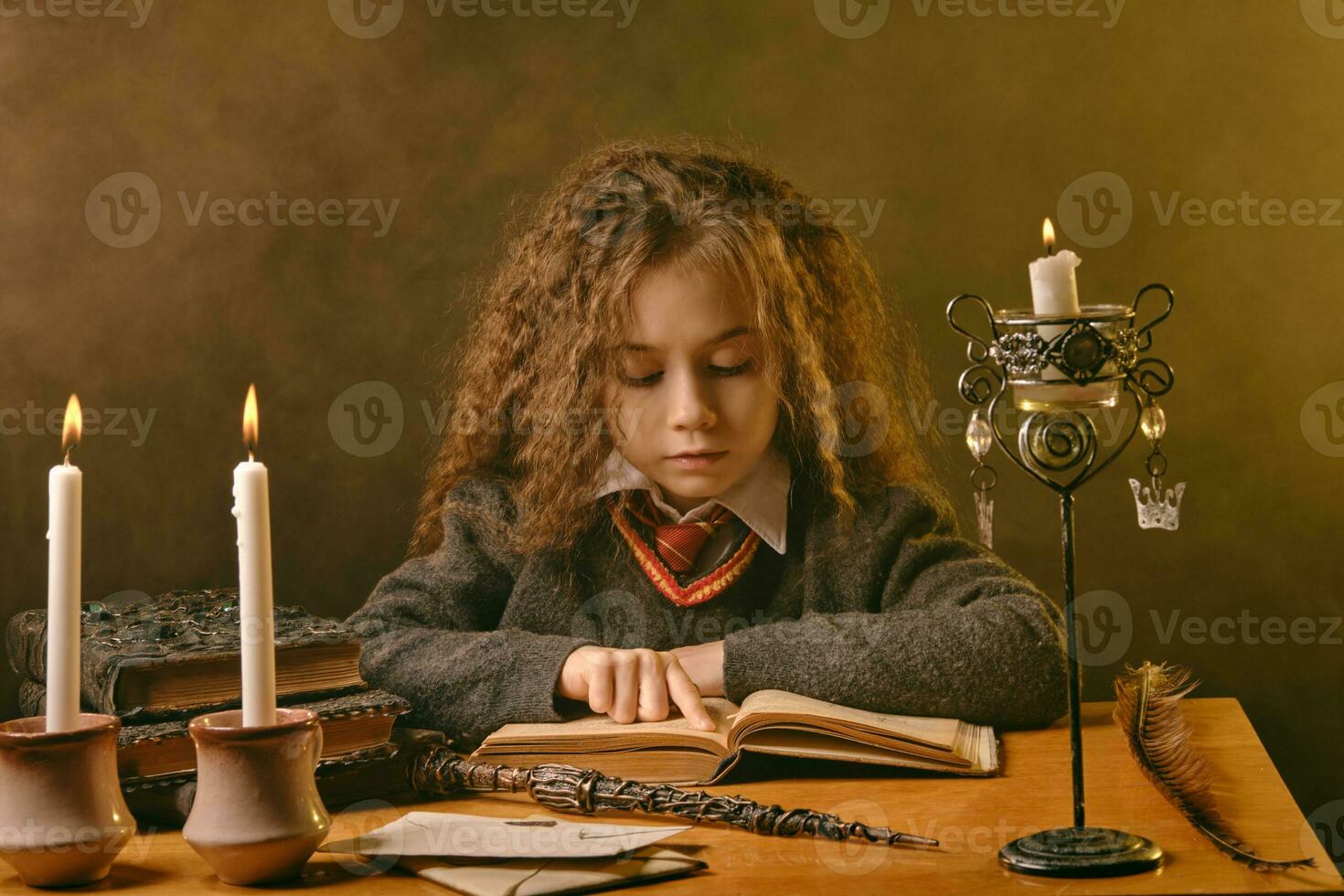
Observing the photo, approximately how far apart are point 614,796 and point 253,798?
342 mm

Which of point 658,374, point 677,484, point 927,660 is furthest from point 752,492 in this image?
point 927,660

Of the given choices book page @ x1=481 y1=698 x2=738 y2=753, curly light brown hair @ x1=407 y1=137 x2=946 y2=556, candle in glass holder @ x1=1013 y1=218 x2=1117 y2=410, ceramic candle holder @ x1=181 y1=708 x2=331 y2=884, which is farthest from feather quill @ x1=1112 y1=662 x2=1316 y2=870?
ceramic candle holder @ x1=181 y1=708 x2=331 y2=884

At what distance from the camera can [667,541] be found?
178 cm

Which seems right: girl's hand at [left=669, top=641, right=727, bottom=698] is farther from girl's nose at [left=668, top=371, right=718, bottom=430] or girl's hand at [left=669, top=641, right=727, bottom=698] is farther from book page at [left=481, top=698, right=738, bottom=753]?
girl's nose at [left=668, top=371, right=718, bottom=430]

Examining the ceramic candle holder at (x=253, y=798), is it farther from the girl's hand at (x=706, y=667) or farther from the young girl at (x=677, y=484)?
the girl's hand at (x=706, y=667)

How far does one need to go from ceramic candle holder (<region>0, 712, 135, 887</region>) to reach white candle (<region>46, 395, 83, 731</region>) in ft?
0.07

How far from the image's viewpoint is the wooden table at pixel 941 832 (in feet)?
3.58

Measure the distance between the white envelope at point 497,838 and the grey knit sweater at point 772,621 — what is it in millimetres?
299

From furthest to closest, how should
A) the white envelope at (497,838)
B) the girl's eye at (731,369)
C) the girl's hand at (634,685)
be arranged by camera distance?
the girl's eye at (731,369)
the girl's hand at (634,685)
the white envelope at (497,838)

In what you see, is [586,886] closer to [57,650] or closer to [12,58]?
[57,650]

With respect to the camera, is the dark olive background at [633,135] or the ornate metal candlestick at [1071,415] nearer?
the ornate metal candlestick at [1071,415]

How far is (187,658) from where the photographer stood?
1.29 meters

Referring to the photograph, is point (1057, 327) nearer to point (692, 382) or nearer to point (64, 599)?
point (692, 382)

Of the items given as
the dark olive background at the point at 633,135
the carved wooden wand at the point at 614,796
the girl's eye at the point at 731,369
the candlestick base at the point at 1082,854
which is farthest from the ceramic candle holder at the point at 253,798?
the dark olive background at the point at 633,135
